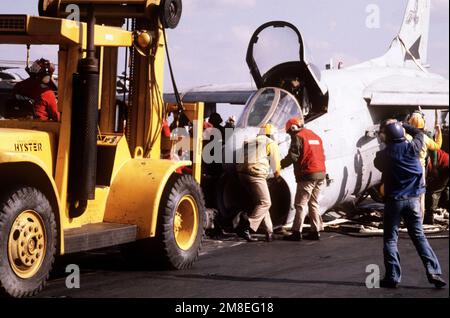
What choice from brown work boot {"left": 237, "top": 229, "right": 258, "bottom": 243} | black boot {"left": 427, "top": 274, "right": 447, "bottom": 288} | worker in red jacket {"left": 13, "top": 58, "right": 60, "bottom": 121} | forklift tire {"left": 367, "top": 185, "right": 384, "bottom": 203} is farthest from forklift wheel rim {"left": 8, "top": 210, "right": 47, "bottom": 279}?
forklift tire {"left": 367, "top": 185, "right": 384, "bottom": 203}

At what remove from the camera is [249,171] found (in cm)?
1238

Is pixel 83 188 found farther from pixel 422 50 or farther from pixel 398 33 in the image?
pixel 422 50

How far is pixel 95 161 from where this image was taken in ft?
26.3

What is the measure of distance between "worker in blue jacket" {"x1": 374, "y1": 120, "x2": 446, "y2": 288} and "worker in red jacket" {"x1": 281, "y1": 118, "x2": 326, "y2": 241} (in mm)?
4002

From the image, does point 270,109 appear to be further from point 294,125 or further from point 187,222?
point 187,222

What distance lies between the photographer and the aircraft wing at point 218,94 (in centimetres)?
2403

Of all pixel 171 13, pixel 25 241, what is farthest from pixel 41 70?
pixel 25 241

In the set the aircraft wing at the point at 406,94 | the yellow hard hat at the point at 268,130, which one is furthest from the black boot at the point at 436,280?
the aircraft wing at the point at 406,94

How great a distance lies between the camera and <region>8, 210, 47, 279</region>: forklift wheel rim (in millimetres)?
7082

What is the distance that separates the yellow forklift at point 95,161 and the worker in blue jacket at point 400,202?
7.73ft

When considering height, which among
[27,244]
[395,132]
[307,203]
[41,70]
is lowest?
[307,203]

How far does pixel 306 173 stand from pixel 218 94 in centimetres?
1229

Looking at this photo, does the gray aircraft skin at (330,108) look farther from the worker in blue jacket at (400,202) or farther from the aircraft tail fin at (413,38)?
the worker in blue jacket at (400,202)

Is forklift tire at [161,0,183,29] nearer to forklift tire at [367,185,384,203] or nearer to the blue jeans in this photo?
the blue jeans
